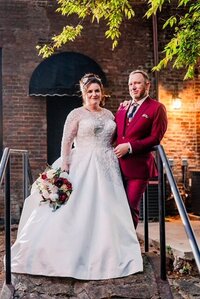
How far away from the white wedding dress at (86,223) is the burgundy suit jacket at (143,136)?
16 cm

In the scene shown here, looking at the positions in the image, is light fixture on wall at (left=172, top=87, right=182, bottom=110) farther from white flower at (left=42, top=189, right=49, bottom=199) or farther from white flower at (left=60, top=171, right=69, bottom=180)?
white flower at (left=42, top=189, right=49, bottom=199)

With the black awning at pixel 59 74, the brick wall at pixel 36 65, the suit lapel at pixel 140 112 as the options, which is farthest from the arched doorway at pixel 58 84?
the suit lapel at pixel 140 112

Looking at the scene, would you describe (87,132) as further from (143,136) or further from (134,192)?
(134,192)

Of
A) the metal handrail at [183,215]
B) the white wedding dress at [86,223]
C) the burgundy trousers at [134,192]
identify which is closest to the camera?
the metal handrail at [183,215]

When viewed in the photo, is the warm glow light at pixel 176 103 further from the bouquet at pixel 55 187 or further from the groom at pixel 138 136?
the bouquet at pixel 55 187

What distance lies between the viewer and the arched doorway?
25.8 ft

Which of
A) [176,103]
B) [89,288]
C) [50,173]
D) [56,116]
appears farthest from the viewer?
[176,103]

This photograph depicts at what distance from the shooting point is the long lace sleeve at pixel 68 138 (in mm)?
3855

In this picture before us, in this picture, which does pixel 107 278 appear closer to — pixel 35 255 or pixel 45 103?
pixel 35 255

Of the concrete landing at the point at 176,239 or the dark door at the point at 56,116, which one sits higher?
the dark door at the point at 56,116

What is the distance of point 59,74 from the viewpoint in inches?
312

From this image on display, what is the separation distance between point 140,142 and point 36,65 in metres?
5.11

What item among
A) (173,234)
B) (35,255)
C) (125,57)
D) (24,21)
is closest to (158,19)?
(125,57)

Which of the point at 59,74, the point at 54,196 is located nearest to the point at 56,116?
the point at 59,74
